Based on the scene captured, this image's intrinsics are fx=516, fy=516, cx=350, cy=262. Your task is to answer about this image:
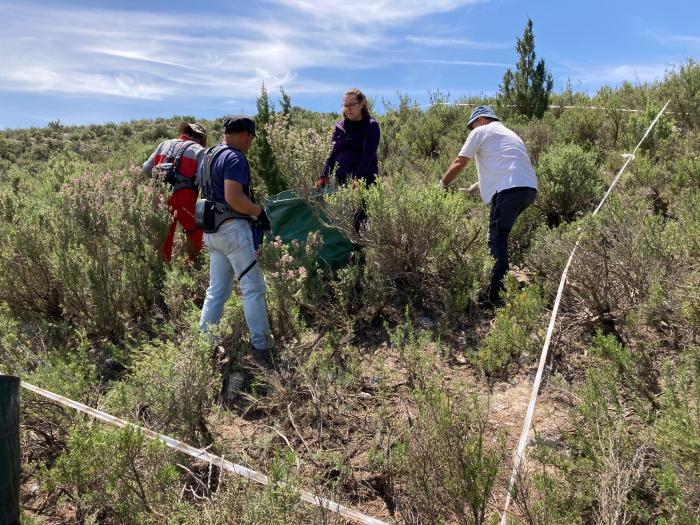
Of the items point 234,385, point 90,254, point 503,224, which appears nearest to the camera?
point 234,385

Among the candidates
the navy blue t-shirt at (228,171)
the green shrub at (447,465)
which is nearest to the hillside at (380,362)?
the green shrub at (447,465)

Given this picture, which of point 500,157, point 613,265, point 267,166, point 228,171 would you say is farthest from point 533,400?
point 267,166

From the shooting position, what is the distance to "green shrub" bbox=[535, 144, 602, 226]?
5598mm

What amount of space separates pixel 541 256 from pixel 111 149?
21.7 m

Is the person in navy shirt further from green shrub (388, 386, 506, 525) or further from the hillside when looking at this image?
green shrub (388, 386, 506, 525)

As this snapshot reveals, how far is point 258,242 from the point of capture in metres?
4.09

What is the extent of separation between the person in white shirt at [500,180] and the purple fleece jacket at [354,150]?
2.61 ft

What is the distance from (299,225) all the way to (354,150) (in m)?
0.89

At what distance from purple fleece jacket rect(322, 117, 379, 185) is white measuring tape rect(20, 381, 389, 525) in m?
2.79

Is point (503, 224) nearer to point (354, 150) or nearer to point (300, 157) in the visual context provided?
point (354, 150)

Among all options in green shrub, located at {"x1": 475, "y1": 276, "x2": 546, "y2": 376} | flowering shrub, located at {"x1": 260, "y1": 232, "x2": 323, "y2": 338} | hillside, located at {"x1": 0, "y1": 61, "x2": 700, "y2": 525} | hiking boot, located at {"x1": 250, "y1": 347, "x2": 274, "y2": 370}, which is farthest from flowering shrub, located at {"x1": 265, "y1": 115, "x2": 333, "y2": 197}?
green shrub, located at {"x1": 475, "y1": 276, "x2": 546, "y2": 376}

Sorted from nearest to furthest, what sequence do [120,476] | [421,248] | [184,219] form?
[120,476] < [421,248] < [184,219]

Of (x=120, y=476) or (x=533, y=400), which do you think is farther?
(x=533, y=400)

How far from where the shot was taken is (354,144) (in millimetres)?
4910
